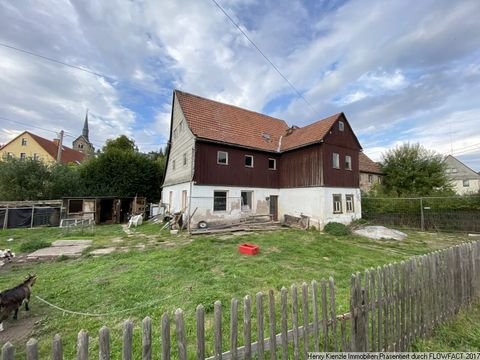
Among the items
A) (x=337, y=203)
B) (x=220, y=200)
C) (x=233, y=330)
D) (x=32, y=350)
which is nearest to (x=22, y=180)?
(x=220, y=200)

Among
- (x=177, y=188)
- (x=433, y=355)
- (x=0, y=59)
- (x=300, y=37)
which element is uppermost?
(x=300, y=37)

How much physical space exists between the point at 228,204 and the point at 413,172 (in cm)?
1851

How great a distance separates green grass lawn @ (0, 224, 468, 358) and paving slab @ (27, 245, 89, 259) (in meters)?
0.55

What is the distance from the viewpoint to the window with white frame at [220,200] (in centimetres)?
1456

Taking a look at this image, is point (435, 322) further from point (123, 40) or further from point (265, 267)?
point (123, 40)

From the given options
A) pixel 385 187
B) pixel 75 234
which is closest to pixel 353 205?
pixel 385 187

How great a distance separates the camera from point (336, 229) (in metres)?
13.7

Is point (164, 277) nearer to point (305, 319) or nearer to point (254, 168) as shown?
point (305, 319)

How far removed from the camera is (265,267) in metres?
6.45

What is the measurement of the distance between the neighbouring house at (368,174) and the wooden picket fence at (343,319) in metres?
21.0

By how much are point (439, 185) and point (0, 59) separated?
32.2 metres

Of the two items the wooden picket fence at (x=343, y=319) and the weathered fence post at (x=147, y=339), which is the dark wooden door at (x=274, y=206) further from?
the weathered fence post at (x=147, y=339)

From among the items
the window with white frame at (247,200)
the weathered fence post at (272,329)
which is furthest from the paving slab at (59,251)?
the window with white frame at (247,200)

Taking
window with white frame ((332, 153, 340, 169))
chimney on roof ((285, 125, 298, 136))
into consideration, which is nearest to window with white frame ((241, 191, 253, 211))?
window with white frame ((332, 153, 340, 169))
